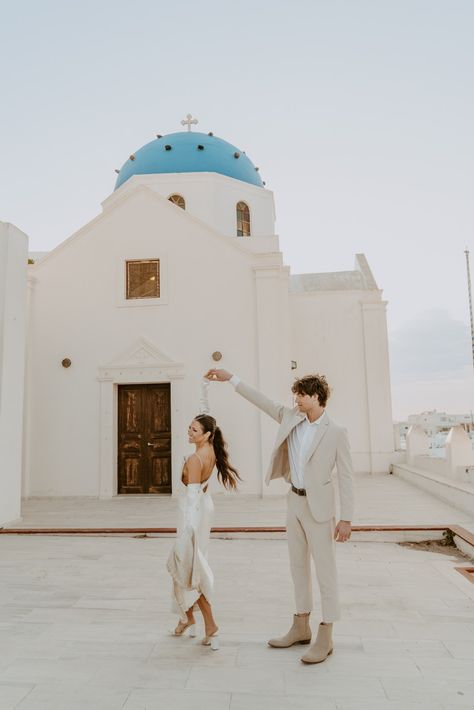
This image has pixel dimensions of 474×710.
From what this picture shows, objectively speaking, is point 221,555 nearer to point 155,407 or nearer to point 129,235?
point 155,407

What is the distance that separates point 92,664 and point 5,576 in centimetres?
279

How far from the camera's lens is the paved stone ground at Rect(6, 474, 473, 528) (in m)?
8.39

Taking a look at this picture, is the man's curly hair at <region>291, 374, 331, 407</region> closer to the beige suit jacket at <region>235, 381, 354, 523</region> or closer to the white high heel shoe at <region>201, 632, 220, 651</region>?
the beige suit jacket at <region>235, 381, 354, 523</region>

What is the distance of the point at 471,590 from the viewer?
16.9 feet

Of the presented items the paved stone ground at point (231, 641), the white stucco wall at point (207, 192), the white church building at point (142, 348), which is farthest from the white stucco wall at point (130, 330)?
the paved stone ground at point (231, 641)

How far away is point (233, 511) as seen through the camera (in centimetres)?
946

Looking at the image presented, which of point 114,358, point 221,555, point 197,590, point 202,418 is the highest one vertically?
point 114,358

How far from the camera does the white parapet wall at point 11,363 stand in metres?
8.72

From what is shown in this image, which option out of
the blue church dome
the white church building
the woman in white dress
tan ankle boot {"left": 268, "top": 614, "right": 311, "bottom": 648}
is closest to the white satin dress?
the woman in white dress

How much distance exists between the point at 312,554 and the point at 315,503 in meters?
0.36

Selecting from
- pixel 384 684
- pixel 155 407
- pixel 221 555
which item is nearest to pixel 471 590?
pixel 384 684

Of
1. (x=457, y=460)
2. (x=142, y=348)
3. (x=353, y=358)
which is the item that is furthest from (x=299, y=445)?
(x=353, y=358)

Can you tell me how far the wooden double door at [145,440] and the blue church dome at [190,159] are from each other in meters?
8.84

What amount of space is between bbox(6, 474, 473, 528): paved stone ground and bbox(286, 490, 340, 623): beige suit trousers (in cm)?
443
